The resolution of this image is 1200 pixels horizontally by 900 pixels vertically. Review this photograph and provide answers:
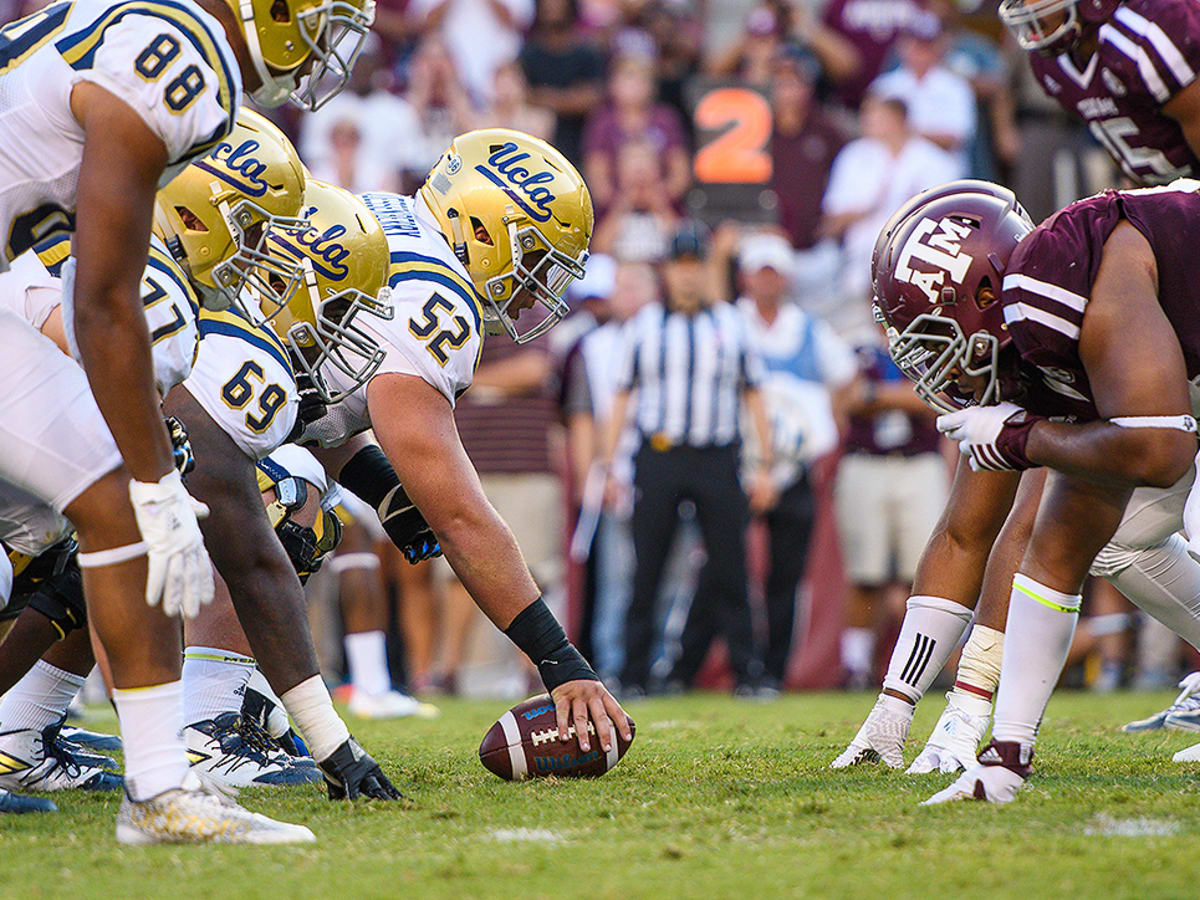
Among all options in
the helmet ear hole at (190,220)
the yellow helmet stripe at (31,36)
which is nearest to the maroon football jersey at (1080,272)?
the helmet ear hole at (190,220)

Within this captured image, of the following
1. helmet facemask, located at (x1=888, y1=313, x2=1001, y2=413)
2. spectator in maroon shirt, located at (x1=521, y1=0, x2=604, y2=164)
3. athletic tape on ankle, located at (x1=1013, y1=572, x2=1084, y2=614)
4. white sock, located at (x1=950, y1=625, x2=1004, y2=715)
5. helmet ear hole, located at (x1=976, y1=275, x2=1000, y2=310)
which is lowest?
white sock, located at (x1=950, y1=625, x2=1004, y2=715)

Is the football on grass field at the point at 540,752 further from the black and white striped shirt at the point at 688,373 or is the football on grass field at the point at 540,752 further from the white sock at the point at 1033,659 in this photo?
the black and white striped shirt at the point at 688,373

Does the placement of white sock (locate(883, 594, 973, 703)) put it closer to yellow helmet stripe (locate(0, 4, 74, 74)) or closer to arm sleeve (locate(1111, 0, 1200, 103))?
arm sleeve (locate(1111, 0, 1200, 103))

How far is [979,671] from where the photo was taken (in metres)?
3.72

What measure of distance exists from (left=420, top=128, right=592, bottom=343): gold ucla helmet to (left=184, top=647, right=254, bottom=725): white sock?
1349mm

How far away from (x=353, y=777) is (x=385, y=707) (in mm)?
3012

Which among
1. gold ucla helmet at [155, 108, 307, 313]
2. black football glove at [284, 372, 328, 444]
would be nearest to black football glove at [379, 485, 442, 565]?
black football glove at [284, 372, 328, 444]

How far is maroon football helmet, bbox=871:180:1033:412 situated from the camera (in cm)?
342

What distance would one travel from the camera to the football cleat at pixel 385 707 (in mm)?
6246

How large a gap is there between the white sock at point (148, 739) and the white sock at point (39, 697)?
1.05m

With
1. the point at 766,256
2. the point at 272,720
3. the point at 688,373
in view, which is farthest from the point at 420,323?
the point at 766,256

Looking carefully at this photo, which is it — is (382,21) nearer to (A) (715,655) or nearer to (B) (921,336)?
(A) (715,655)

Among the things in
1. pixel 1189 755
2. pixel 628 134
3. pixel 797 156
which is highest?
pixel 628 134

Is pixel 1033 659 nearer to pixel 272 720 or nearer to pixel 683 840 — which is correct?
pixel 683 840
